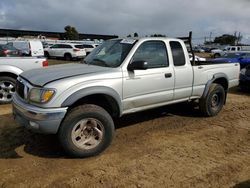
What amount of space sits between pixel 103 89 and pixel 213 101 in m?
3.28

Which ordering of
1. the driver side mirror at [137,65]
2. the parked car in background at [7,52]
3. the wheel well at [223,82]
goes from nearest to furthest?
the driver side mirror at [137,65]
the wheel well at [223,82]
the parked car in background at [7,52]

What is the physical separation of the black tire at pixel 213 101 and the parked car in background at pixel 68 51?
72.6 feet

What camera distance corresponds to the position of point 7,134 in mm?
5426

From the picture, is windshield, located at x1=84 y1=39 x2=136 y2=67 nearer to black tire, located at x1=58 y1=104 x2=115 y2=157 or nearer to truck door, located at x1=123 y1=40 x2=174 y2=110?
truck door, located at x1=123 y1=40 x2=174 y2=110

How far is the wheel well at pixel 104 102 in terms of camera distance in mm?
4609

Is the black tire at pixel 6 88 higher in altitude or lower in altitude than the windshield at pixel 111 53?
lower

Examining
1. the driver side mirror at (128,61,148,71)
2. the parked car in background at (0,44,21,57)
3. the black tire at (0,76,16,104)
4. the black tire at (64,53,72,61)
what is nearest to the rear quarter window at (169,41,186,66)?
the driver side mirror at (128,61,148,71)

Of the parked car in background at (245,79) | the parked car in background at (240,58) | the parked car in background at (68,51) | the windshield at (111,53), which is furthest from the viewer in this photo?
the parked car in background at (68,51)

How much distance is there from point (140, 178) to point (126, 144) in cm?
121

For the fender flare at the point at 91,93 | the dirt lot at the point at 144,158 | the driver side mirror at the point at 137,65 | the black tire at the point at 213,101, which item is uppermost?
the driver side mirror at the point at 137,65

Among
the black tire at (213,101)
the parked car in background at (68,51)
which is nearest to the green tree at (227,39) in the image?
the parked car in background at (68,51)

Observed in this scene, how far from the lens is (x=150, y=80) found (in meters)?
5.18

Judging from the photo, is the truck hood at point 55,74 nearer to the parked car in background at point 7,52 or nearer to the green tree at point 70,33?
the parked car in background at point 7,52

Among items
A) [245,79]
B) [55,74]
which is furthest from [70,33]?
[55,74]
